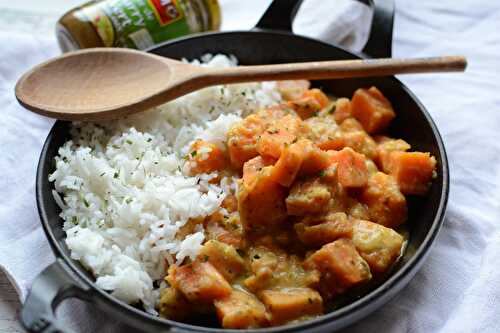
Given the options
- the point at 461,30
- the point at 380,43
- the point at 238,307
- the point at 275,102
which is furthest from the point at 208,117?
the point at 461,30

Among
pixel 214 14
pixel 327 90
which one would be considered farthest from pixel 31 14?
pixel 327 90

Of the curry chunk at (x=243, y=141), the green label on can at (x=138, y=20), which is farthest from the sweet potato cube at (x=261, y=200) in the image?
the green label on can at (x=138, y=20)

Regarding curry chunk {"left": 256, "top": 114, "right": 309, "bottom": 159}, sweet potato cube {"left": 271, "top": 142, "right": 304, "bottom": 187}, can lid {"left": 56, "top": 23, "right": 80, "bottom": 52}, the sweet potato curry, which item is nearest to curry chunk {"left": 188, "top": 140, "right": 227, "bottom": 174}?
the sweet potato curry

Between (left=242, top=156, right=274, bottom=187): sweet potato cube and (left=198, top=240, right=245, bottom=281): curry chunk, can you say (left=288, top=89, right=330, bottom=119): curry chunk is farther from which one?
(left=198, top=240, right=245, bottom=281): curry chunk

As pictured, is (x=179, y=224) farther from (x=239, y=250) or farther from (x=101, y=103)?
(x=101, y=103)

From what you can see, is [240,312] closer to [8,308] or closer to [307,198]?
[307,198]
